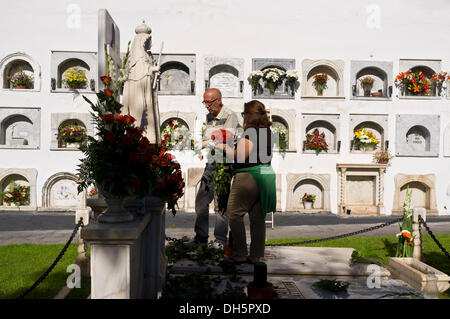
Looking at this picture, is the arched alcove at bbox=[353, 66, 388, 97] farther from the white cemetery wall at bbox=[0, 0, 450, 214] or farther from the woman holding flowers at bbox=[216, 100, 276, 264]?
the woman holding flowers at bbox=[216, 100, 276, 264]

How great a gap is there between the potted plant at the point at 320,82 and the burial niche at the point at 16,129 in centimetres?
1293

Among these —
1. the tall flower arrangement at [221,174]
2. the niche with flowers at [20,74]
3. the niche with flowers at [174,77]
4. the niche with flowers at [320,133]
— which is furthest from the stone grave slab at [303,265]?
the niche with flowers at [20,74]

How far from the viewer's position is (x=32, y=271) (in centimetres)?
540

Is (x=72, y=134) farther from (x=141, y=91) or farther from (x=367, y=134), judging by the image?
(x=367, y=134)

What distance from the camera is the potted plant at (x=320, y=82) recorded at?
1538 cm

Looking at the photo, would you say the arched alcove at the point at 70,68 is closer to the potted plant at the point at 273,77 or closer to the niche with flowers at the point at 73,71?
the niche with flowers at the point at 73,71

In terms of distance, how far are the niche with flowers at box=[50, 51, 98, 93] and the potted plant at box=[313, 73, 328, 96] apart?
9748mm

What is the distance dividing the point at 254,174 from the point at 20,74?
48.2 feet
